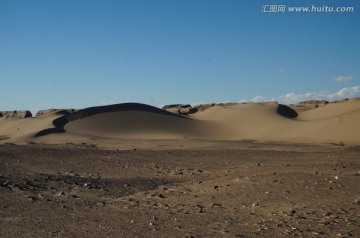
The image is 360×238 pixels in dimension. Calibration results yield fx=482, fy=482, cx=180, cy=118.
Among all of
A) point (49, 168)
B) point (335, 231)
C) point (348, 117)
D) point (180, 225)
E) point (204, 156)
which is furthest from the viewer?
point (348, 117)

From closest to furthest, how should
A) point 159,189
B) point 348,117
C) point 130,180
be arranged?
point 159,189
point 130,180
point 348,117

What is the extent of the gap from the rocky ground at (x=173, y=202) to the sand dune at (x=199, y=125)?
55.4ft

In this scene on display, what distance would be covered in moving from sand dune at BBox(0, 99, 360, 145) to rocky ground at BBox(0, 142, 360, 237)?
16.9 m

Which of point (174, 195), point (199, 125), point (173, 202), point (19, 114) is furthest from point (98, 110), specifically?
point (173, 202)

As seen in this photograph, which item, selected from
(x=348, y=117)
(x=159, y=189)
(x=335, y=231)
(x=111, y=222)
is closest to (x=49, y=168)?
(x=159, y=189)

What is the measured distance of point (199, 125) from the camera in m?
42.0

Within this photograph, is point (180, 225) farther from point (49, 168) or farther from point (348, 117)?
point (348, 117)

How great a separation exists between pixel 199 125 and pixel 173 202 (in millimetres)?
32825

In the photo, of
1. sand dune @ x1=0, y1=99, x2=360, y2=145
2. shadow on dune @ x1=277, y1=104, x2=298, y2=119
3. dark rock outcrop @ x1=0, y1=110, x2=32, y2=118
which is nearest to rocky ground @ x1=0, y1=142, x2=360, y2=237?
sand dune @ x1=0, y1=99, x2=360, y2=145

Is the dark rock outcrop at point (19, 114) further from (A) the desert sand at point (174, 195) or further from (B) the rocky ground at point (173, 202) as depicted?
(B) the rocky ground at point (173, 202)

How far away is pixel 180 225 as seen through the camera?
7.27 metres

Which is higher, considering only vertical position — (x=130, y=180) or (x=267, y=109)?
(x=267, y=109)

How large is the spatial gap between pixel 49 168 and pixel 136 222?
333 inches

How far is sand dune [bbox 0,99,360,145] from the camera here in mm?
32250
